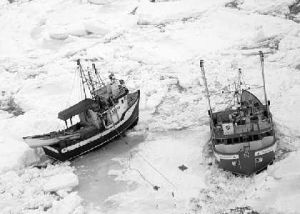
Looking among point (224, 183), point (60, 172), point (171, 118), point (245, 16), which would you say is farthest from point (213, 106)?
point (245, 16)

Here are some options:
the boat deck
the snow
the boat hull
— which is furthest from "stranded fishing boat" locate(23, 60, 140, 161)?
the boat hull

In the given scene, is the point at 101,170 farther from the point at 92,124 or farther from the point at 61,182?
Answer: the point at 92,124

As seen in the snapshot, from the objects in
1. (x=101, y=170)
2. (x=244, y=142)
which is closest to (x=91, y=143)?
(x=101, y=170)

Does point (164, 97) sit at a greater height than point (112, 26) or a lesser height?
lesser

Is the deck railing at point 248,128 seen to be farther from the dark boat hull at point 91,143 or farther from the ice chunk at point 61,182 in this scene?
the ice chunk at point 61,182

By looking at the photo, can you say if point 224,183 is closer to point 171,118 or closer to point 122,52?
point 171,118
